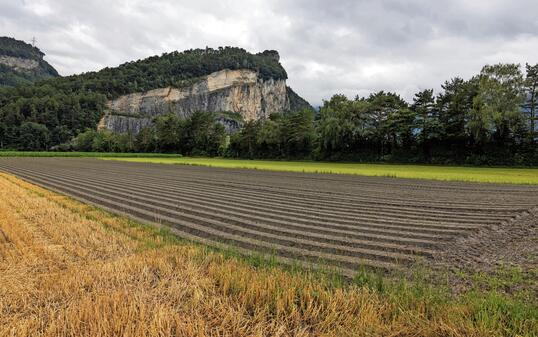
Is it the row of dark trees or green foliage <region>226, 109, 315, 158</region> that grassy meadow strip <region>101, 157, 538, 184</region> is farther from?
green foliage <region>226, 109, 315, 158</region>

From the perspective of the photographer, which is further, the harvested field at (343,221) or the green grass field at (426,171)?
the green grass field at (426,171)

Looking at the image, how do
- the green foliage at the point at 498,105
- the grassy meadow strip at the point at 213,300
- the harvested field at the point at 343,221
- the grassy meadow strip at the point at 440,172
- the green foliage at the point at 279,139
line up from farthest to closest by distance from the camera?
the green foliage at the point at 279,139
the green foliage at the point at 498,105
the grassy meadow strip at the point at 440,172
the harvested field at the point at 343,221
the grassy meadow strip at the point at 213,300

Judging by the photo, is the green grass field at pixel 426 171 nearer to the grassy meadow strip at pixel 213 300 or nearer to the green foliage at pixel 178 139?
the grassy meadow strip at pixel 213 300

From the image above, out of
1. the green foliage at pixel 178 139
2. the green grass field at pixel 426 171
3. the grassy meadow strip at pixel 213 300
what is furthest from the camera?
the green foliage at pixel 178 139

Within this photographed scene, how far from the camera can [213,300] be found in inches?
168

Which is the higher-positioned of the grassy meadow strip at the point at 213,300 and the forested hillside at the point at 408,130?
the forested hillside at the point at 408,130

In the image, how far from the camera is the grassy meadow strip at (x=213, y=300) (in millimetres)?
3605

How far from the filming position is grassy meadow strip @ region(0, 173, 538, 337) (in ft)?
11.8

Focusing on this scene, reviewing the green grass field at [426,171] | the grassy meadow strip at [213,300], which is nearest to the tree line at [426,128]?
the green grass field at [426,171]

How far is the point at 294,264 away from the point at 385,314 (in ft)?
6.97

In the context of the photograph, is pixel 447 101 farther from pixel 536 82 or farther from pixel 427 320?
pixel 427 320

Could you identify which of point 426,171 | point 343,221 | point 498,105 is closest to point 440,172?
point 426,171

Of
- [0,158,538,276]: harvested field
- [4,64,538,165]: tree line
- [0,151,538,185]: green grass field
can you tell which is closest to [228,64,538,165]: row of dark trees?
[4,64,538,165]: tree line

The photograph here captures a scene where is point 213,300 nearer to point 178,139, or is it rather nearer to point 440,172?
point 440,172
